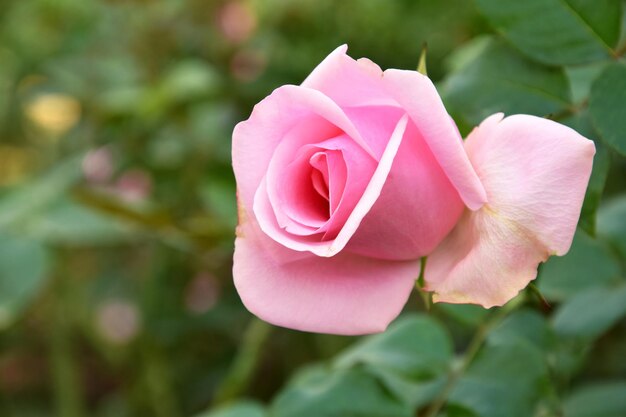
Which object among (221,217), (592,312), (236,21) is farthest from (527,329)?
(236,21)

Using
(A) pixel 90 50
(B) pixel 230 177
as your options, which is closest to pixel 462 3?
(B) pixel 230 177

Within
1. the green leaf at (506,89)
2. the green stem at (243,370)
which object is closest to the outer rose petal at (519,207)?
the green leaf at (506,89)

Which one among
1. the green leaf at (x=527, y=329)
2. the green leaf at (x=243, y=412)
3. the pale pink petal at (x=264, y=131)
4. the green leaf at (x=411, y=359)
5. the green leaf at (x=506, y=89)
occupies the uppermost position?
the pale pink petal at (x=264, y=131)

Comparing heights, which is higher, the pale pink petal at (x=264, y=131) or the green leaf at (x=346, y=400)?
the pale pink petal at (x=264, y=131)

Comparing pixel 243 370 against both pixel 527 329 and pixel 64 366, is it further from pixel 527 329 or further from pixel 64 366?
pixel 64 366

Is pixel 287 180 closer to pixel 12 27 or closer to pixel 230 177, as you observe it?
pixel 230 177

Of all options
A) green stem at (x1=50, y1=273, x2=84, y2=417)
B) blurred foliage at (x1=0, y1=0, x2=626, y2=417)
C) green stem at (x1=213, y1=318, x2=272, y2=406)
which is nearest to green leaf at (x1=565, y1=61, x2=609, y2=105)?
blurred foliage at (x1=0, y1=0, x2=626, y2=417)

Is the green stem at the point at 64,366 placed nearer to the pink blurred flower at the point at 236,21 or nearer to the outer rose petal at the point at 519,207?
the pink blurred flower at the point at 236,21
